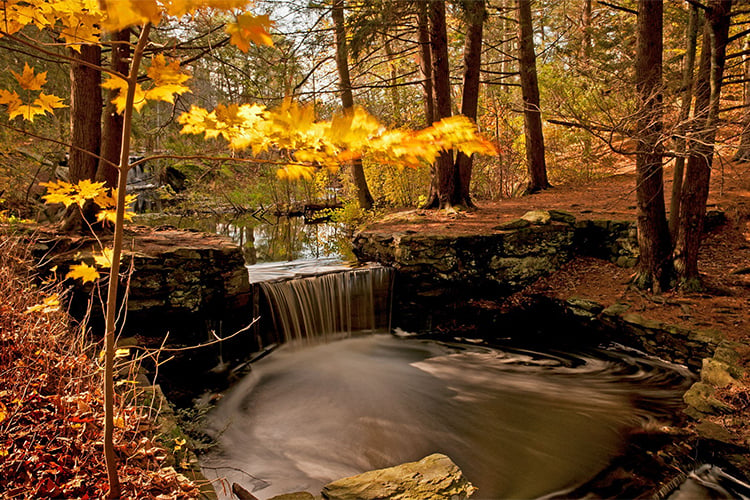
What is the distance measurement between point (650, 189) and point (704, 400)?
2.91 m

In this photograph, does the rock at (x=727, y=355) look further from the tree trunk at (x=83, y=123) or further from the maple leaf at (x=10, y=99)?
the tree trunk at (x=83, y=123)

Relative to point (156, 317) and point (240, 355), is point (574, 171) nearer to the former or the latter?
point (240, 355)

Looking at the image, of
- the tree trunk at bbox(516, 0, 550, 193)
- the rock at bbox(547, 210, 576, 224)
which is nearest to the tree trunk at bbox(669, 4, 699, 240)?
the rock at bbox(547, 210, 576, 224)

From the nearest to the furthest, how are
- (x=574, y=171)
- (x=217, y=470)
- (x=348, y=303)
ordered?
(x=217, y=470)
(x=348, y=303)
(x=574, y=171)

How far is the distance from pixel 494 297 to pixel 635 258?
237cm

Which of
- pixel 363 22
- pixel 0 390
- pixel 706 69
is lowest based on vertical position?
pixel 0 390

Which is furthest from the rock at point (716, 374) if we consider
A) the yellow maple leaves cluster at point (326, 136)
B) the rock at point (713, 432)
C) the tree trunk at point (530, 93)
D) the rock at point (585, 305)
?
the tree trunk at point (530, 93)

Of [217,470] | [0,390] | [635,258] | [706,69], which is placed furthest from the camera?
[635,258]

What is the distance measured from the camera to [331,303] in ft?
23.3

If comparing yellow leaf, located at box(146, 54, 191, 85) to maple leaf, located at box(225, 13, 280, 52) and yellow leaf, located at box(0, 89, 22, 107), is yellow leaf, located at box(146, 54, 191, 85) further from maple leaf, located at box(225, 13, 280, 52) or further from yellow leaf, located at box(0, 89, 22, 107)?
yellow leaf, located at box(0, 89, 22, 107)

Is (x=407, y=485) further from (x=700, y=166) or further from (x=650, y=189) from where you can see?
(x=700, y=166)

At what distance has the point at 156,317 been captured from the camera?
563 cm

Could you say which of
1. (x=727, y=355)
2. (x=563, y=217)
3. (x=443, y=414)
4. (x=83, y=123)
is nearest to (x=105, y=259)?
(x=443, y=414)

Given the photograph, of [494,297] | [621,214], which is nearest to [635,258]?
[621,214]
